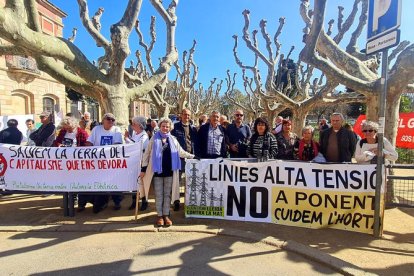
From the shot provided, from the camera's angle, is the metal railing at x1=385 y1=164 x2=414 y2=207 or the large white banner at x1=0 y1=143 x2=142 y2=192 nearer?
the large white banner at x1=0 y1=143 x2=142 y2=192

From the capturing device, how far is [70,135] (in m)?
5.95

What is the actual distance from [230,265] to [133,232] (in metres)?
1.71

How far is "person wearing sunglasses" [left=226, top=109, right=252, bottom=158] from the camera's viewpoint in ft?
19.8

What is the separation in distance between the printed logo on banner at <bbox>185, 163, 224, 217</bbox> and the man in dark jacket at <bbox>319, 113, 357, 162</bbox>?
1.99 metres

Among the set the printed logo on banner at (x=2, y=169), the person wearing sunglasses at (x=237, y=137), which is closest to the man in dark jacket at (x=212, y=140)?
the person wearing sunglasses at (x=237, y=137)

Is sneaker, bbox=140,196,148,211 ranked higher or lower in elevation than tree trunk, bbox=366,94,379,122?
lower

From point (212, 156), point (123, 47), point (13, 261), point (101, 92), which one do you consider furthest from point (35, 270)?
point (123, 47)

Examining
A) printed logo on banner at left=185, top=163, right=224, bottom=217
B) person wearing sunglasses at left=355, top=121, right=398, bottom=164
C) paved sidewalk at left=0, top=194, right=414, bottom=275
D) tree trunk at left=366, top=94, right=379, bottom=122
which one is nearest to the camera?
paved sidewalk at left=0, top=194, right=414, bottom=275

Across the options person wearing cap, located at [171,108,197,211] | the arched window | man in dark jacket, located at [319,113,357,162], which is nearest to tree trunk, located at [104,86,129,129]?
person wearing cap, located at [171,108,197,211]

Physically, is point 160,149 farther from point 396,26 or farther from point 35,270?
point 396,26

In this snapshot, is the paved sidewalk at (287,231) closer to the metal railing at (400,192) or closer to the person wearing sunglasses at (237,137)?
the metal railing at (400,192)

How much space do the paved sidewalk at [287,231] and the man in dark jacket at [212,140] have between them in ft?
4.05

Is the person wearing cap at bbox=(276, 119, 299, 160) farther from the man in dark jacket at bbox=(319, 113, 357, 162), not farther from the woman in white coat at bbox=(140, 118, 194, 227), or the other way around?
the woman in white coat at bbox=(140, 118, 194, 227)

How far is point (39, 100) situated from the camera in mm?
22422
